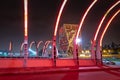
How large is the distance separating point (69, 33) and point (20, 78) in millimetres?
83504

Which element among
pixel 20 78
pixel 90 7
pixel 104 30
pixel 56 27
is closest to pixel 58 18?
pixel 56 27

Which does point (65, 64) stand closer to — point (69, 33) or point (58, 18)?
point (58, 18)

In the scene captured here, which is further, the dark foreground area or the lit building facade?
the lit building facade

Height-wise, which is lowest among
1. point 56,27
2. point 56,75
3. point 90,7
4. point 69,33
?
point 56,75

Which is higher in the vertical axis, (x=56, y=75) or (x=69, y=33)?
(x=69, y=33)

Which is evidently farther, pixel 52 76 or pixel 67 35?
pixel 67 35

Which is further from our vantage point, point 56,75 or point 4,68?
point 4,68

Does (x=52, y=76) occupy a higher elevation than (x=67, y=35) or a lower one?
lower

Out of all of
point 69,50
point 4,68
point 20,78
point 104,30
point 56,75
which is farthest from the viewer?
point 69,50

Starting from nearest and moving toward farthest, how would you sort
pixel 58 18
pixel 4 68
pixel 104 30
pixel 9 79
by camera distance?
1. pixel 9 79
2. pixel 4 68
3. pixel 58 18
4. pixel 104 30

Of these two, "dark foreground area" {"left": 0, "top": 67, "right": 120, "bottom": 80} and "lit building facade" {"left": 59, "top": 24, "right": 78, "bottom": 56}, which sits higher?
"lit building facade" {"left": 59, "top": 24, "right": 78, "bottom": 56}

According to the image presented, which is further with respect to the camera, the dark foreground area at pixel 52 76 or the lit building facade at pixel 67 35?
the lit building facade at pixel 67 35

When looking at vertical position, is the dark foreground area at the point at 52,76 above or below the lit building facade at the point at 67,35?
below

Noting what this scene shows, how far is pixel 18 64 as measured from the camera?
18156 mm
